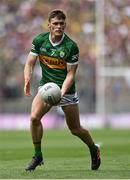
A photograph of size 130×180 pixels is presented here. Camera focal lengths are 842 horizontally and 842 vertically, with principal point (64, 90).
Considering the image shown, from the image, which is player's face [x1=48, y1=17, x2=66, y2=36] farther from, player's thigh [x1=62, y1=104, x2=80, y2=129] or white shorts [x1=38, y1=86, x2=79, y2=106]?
player's thigh [x1=62, y1=104, x2=80, y2=129]

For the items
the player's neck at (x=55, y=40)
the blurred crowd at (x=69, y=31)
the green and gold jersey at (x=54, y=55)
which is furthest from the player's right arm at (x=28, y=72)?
the blurred crowd at (x=69, y=31)

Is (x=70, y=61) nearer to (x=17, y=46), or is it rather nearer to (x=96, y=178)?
(x=96, y=178)

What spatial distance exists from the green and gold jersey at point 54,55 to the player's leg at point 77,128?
0.29 metres

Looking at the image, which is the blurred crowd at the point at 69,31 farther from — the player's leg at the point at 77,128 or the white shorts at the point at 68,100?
the white shorts at the point at 68,100

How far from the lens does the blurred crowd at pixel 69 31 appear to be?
154 feet

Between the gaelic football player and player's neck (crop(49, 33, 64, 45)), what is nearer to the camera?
the gaelic football player

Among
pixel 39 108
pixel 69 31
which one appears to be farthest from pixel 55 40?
pixel 69 31

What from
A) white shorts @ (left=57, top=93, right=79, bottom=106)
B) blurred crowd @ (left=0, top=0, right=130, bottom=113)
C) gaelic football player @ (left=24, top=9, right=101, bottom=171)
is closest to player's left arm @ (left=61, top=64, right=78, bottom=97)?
gaelic football player @ (left=24, top=9, right=101, bottom=171)

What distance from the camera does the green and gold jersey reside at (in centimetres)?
1294

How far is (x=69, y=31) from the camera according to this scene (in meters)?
47.7

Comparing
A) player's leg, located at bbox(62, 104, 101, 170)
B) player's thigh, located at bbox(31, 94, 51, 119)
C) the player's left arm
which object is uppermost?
the player's left arm

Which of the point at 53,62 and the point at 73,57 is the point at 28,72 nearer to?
the point at 53,62

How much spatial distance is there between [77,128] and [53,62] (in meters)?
1.17

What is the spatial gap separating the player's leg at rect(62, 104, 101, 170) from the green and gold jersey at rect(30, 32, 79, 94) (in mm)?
289
